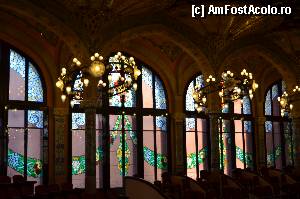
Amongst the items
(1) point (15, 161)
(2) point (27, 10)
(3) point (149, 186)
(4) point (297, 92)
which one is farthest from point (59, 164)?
(4) point (297, 92)

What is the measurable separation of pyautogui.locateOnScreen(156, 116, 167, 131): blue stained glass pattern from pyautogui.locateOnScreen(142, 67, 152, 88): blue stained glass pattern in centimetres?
159

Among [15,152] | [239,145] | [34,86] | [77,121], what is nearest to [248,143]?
[239,145]

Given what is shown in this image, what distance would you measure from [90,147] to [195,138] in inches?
362

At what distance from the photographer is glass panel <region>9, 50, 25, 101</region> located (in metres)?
14.8

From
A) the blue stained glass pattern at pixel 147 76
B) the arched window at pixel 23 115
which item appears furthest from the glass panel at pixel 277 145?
the arched window at pixel 23 115

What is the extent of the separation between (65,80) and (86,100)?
4.50ft

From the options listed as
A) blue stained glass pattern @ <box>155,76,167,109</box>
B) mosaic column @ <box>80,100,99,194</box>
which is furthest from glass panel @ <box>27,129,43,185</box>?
blue stained glass pattern @ <box>155,76,167,109</box>

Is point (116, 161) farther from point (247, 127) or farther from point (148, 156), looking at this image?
point (247, 127)

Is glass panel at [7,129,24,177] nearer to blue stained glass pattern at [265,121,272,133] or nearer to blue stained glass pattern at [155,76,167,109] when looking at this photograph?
blue stained glass pattern at [155,76,167,109]

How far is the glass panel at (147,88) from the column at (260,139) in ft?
23.8

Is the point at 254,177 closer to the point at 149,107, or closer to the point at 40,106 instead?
the point at 149,107

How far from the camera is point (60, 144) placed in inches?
603

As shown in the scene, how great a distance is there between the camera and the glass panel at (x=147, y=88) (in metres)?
18.5

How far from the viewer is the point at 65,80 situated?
420 inches
